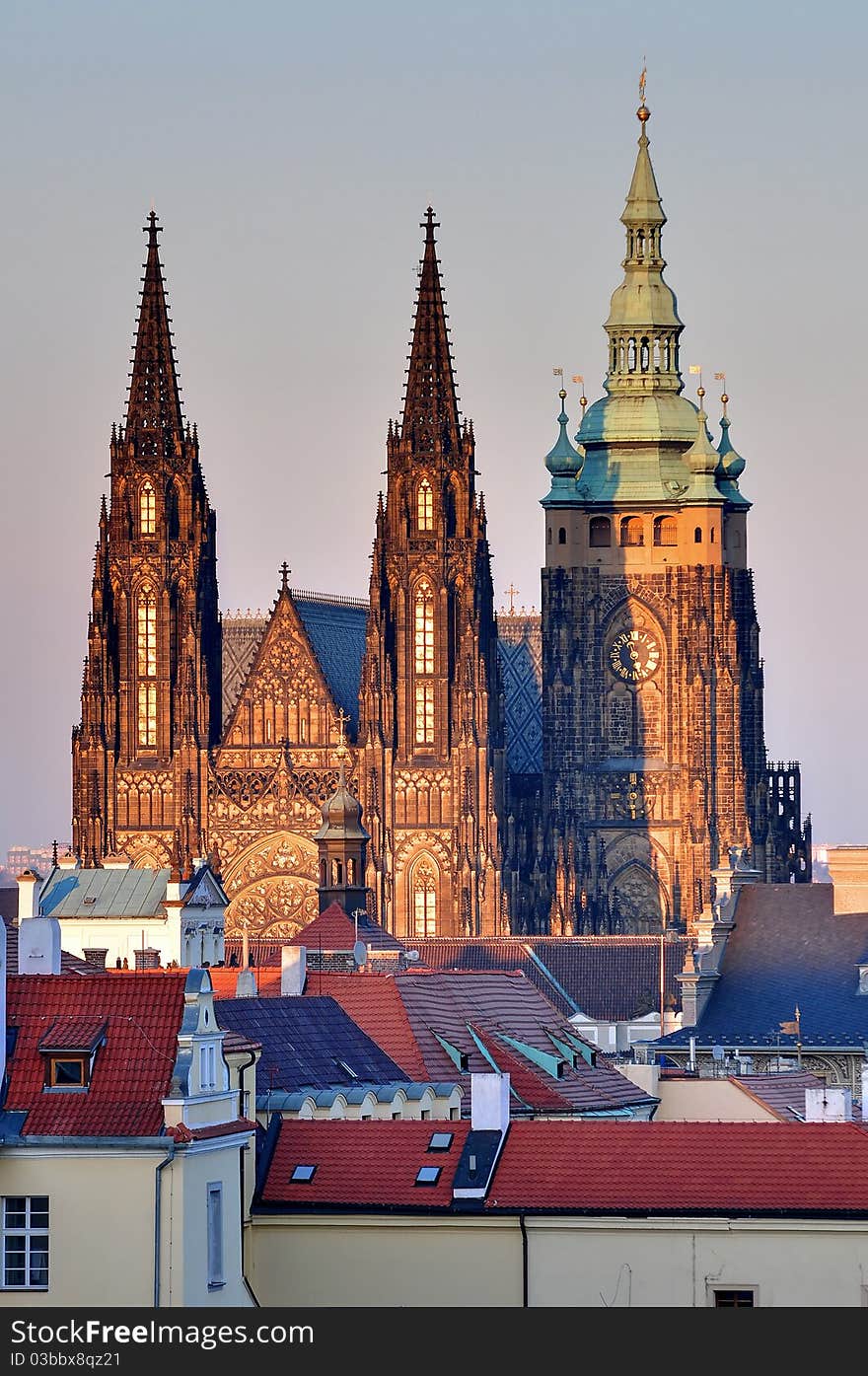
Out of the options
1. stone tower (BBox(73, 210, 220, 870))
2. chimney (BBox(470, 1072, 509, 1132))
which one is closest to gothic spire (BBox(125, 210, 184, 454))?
stone tower (BBox(73, 210, 220, 870))

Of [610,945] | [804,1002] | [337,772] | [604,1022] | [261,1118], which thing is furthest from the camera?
[337,772]

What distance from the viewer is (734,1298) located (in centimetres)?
6347

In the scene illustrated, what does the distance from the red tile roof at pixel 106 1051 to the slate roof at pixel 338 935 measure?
6448 centimetres

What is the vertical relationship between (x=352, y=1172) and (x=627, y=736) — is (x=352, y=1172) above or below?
below

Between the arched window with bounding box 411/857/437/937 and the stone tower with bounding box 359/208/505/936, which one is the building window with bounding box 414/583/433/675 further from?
the arched window with bounding box 411/857/437/937

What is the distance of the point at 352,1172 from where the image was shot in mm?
67188

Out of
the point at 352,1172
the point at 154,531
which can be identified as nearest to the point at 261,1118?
the point at 352,1172

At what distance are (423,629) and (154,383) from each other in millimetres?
13092

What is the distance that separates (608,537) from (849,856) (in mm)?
44863

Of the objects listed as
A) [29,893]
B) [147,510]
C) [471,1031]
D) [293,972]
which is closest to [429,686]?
[147,510]

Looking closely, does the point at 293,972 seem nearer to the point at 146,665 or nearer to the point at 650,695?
the point at 146,665

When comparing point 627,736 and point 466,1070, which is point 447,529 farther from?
point 466,1070

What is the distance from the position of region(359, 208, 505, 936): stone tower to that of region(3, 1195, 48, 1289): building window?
10736 centimetres

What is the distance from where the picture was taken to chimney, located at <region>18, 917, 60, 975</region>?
8162 cm
